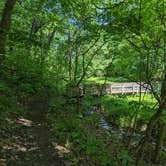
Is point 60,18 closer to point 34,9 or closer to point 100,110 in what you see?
point 34,9

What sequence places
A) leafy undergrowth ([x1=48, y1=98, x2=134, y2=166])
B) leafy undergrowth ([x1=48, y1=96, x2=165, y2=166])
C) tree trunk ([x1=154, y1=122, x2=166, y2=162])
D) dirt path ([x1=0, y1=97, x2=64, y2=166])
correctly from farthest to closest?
tree trunk ([x1=154, y1=122, x2=166, y2=162])
dirt path ([x1=0, y1=97, x2=64, y2=166])
leafy undergrowth ([x1=48, y1=96, x2=165, y2=166])
leafy undergrowth ([x1=48, y1=98, x2=134, y2=166])

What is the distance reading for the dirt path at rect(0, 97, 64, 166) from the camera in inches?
240

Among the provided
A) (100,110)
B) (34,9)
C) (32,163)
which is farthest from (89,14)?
(100,110)

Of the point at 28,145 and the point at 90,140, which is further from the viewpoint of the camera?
the point at 28,145

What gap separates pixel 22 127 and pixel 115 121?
6.65 m

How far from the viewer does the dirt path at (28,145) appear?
6090 mm

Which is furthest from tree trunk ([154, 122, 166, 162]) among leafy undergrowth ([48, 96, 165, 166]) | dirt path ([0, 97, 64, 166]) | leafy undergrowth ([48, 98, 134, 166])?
dirt path ([0, 97, 64, 166])

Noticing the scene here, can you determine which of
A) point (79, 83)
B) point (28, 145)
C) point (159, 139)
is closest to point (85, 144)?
point (28, 145)

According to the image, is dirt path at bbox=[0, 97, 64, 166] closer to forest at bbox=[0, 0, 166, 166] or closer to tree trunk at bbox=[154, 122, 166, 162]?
forest at bbox=[0, 0, 166, 166]

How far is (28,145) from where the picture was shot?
278 inches

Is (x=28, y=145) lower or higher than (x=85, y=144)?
lower

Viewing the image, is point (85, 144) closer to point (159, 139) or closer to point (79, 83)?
point (79, 83)

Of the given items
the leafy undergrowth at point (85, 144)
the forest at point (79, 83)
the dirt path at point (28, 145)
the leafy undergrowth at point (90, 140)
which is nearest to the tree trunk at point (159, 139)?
the forest at point (79, 83)

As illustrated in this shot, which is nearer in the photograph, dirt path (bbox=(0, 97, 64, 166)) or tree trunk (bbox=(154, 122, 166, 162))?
dirt path (bbox=(0, 97, 64, 166))
